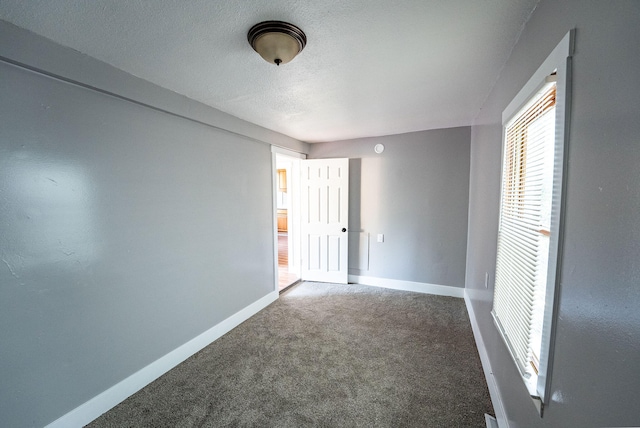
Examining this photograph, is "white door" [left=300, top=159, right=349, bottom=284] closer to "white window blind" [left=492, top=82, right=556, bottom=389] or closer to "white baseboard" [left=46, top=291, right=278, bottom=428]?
"white baseboard" [left=46, top=291, right=278, bottom=428]

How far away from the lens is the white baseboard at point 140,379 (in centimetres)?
159

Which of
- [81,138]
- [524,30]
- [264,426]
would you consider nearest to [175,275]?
[81,138]

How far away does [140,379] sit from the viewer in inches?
76.0

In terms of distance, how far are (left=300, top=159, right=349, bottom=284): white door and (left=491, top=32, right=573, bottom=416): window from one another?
8.38ft

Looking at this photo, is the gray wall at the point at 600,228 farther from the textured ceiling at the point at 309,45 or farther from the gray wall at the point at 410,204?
the gray wall at the point at 410,204

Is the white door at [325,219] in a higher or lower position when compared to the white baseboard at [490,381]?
higher

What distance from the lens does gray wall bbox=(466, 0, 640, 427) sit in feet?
1.87

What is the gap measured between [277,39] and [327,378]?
93.9 inches

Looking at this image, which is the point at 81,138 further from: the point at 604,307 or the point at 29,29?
the point at 604,307

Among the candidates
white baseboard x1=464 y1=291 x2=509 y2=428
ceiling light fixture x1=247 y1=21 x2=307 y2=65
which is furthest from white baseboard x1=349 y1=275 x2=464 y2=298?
ceiling light fixture x1=247 y1=21 x2=307 y2=65

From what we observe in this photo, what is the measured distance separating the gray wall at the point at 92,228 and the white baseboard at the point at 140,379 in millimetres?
50

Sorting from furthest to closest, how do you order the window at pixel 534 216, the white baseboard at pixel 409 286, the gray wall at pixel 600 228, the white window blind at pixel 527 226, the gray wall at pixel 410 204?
1. the white baseboard at pixel 409 286
2. the gray wall at pixel 410 204
3. the white window blind at pixel 527 226
4. the window at pixel 534 216
5. the gray wall at pixel 600 228

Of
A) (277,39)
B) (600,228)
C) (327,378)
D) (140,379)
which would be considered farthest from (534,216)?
(140,379)

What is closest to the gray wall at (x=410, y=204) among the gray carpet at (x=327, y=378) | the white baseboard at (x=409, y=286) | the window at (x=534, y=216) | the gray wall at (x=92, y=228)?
the white baseboard at (x=409, y=286)
